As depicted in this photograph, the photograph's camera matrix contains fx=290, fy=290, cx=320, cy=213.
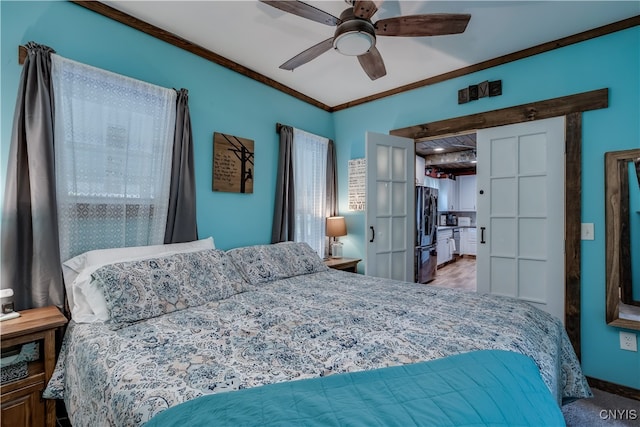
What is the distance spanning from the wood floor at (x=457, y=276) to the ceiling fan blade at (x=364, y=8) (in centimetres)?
407

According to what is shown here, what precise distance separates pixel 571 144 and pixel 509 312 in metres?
1.72

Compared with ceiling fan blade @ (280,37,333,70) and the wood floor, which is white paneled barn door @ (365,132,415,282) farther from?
the wood floor

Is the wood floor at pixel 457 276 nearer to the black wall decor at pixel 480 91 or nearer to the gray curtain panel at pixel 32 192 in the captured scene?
the black wall decor at pixel 480 91

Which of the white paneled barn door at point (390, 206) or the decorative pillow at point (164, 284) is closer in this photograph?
the decorative pillow at point (164, 284)

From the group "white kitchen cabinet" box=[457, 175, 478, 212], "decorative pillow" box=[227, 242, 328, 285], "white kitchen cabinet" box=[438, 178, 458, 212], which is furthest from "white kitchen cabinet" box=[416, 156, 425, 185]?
"decorative pillow" box=[227, 242, 328, 285]

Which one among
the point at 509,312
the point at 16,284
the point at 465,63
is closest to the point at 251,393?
the point at 509,312

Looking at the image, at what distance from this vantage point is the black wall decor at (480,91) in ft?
9.05

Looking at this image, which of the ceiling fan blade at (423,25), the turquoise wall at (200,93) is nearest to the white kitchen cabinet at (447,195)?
the turquoise wall at (200,93)

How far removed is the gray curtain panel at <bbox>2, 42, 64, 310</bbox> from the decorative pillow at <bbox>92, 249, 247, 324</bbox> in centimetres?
48

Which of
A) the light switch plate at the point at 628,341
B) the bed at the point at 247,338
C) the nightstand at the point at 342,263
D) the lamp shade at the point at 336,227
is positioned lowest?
the light switch plate at the point at 628,341

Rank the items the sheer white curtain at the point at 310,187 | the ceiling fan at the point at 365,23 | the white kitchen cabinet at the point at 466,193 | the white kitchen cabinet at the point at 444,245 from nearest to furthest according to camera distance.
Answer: the ceiling fan at the point at 365,23 < the sheer white curtain at the point at 310,187 < the white kitchen cabinet at the point at 444,245 < the white kitchen cabinet at the point at 466,193

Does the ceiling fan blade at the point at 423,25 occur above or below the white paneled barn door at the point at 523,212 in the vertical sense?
above

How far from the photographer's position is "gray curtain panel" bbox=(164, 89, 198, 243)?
2332 mm

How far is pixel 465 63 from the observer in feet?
9.32
